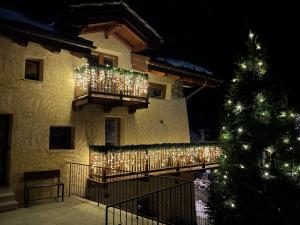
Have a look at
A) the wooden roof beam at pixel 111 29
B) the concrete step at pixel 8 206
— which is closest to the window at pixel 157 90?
the wooden roof beam at pixel 111 29

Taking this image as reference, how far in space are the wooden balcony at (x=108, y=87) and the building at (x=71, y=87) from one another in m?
0.04

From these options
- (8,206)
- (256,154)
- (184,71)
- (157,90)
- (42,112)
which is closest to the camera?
(256,154)

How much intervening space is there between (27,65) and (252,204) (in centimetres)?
923

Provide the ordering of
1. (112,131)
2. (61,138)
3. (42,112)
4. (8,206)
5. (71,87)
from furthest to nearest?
(112,131) < (71,87) < (61,138) < (42,112) < (8,206)

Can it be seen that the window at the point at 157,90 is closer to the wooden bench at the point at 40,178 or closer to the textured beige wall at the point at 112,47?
the textured beige wall at the point at 112,47

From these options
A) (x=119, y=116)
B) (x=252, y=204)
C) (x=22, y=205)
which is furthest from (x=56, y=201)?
(x=252, y=204)

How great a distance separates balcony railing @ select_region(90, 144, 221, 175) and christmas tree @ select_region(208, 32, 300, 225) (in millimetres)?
3965

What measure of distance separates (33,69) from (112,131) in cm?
449

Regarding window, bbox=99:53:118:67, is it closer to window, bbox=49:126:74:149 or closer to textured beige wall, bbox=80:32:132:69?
textured beige wall, bbox=80:32:132:69

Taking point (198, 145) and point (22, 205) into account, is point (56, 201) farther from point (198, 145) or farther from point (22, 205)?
point (198, 145)

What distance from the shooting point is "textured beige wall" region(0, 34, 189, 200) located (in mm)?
10125

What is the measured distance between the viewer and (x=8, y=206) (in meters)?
8.91

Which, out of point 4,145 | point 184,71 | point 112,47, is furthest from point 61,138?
point 184,71

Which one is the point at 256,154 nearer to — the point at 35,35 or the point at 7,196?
the point at 7,196
